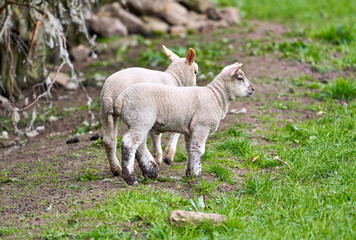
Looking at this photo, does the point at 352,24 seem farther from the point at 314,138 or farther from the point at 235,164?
Result: the point at 235,164

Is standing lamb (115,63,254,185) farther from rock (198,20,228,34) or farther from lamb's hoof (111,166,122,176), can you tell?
rock (198,20,228,34)

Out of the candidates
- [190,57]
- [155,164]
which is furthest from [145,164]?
[190,57]

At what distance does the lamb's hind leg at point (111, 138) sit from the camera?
6.11m

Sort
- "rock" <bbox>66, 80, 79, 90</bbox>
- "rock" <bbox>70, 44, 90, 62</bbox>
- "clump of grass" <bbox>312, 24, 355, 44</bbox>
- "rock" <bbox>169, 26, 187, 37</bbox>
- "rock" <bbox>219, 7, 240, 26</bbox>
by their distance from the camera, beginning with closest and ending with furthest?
"rock" <bbox>66, 80, 79, 90</bbox> < "clump of grass" <bbox>312, 24, 355, 44</bbox> < "rock" <bbox>70, 44, 90, 62</bbox> < "rock" <bbox>169, 26, 187, 37</bbox> < "rock" <bbox>219, 7, 240, 26</bbox>

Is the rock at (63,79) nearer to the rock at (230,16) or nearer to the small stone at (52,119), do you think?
the small stone at (52,119)

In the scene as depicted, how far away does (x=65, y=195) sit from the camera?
5.62 meters

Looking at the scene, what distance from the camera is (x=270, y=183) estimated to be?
5.72m

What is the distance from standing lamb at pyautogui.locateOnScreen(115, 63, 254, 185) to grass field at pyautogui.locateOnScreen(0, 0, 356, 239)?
0.31 metres

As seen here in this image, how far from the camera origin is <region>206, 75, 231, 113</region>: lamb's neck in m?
6.01

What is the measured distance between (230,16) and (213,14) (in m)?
0.52

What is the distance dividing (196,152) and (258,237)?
1.53 meters

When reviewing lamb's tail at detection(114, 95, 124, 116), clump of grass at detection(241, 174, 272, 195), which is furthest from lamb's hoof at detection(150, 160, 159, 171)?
clump of grass at detection(241, 174, 272, 195)

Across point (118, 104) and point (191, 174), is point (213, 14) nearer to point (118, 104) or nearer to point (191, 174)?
point (191, 174)

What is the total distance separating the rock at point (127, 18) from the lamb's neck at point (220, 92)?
9.39m
